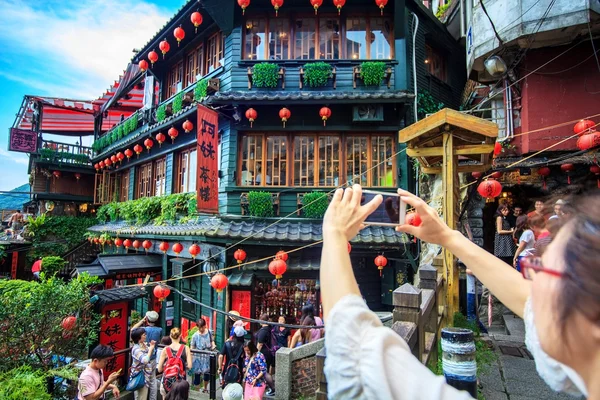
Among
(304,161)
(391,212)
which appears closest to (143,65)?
(304,161)

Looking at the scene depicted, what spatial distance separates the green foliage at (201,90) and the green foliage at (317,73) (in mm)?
3729

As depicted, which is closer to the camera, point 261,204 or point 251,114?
point 251,114

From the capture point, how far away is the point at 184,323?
1348 centimetres

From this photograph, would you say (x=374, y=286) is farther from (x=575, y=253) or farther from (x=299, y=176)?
(x=575, y=253)

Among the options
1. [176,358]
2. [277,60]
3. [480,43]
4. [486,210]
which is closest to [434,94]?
[480,43]

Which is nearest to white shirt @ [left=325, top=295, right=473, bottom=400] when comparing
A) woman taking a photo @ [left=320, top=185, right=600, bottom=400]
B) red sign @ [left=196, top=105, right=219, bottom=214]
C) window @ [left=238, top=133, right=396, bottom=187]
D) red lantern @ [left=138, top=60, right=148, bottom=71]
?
woman taking a photo @ [left=320, top=185, right=600, bottom=400]

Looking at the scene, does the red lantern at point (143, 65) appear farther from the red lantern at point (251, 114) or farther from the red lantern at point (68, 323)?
the red lantern at point (68, 323)

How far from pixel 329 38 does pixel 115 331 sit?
11.2 m

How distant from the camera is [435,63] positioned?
1409 cm

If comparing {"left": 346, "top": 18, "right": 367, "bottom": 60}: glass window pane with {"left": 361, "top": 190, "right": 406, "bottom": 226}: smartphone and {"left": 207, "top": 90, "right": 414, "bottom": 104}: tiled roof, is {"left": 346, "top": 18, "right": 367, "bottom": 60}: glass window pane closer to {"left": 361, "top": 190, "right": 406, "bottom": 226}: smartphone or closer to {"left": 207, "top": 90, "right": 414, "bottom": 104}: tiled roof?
{"left": 207, "top": 90, "right": 414, "bottom": 104}: tiled roof

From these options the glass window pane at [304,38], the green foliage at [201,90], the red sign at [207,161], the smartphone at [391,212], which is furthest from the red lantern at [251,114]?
the smartphone at [391,212]

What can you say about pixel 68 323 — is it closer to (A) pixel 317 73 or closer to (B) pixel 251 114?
(B) pixel 251 114

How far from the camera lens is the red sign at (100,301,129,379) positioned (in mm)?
7906

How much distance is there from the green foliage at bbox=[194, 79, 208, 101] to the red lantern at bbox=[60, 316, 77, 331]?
337 inches
